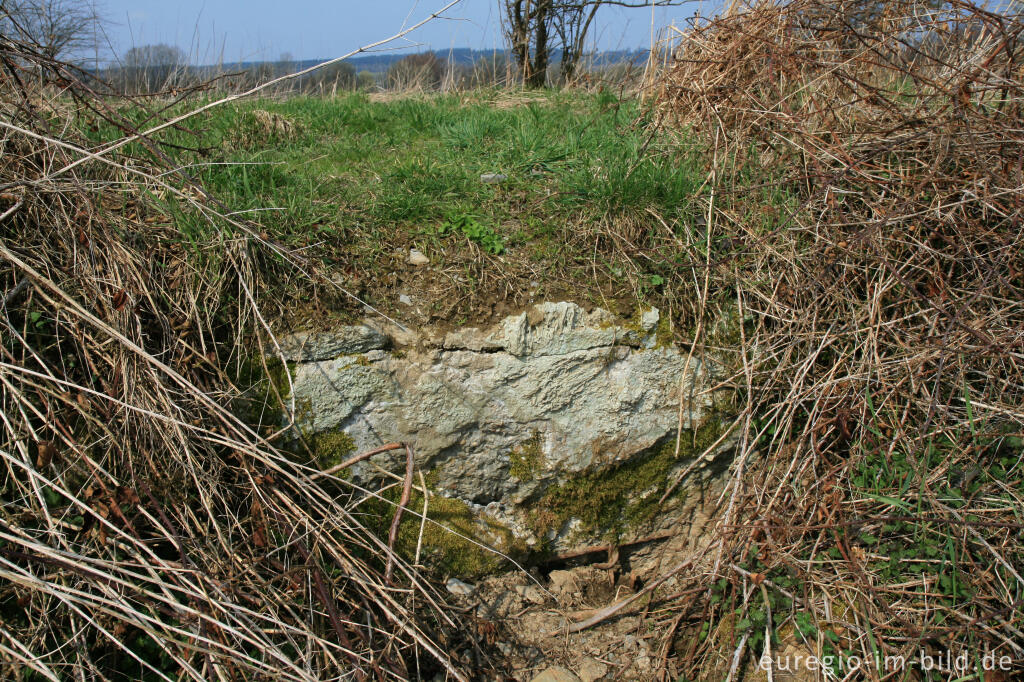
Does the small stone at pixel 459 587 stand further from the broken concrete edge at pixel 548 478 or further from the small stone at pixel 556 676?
the small stone at pixel 556 676

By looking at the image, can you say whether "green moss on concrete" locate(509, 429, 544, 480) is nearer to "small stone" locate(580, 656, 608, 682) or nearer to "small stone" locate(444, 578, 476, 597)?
"small stone" locate(444, 578, 476, 597)

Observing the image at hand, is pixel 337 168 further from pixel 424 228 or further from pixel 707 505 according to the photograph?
pixel 707 505

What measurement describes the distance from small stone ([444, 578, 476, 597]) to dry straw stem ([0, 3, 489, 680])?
0.14m

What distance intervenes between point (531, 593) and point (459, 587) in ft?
1.00

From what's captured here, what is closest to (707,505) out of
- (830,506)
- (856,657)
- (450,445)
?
(830,506)

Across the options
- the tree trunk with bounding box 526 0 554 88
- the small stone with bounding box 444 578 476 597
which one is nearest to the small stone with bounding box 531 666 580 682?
the small stone with bounding box 444 578 476 597

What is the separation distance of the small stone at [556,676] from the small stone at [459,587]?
40 centimetres

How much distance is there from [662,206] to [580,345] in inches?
28.2

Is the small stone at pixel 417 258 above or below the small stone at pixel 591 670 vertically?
above

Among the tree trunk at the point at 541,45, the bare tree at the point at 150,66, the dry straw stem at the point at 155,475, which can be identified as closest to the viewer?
the dry straw stem at the point at 155,475

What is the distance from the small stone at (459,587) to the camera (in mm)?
2518

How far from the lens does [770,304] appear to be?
256cm

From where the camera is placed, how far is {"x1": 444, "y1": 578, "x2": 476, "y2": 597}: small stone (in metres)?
2.52

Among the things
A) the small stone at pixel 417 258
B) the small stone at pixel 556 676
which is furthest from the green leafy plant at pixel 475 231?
the small stone at pixel 556 676
